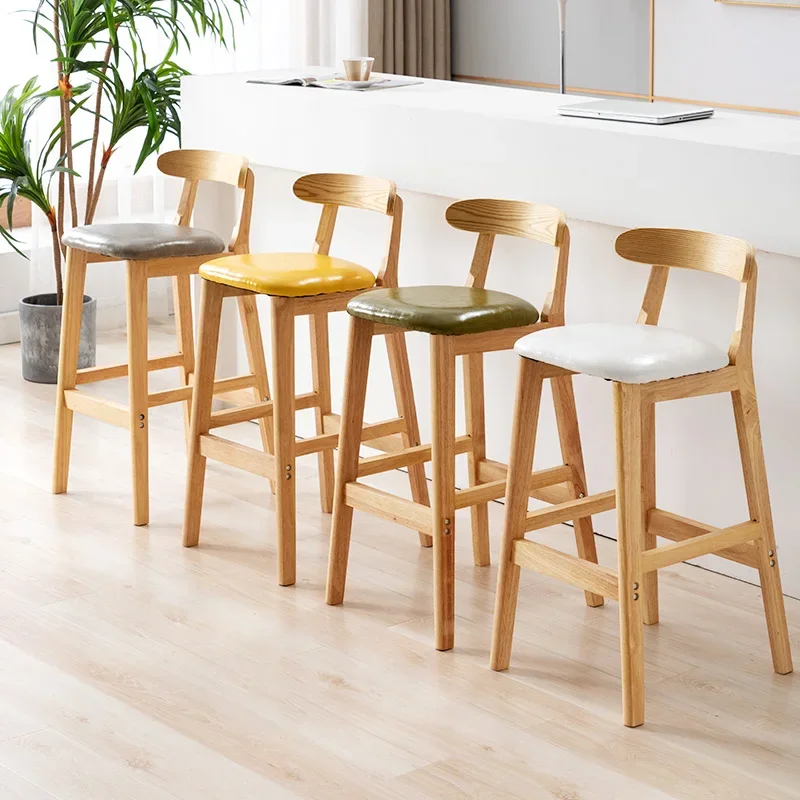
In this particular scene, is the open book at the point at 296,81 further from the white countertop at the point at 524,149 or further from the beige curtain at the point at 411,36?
the beige curtain at the point at 411,36

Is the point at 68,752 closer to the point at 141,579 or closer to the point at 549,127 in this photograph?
the point at 141,579

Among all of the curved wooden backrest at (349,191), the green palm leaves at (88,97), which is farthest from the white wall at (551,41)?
the curved wooden backrest at (349,191)

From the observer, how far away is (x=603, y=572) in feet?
8.65

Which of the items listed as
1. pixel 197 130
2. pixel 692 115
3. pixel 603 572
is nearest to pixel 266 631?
pixel 603 572

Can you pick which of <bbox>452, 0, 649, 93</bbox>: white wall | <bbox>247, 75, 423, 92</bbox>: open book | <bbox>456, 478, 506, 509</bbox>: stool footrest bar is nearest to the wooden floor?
<bbox>456, 478, 506, 509</bbox>: stool footrest bar

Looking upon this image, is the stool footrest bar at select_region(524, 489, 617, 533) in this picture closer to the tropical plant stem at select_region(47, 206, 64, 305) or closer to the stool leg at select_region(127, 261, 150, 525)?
the stool leg at select_region(127, 261, 150, 525)

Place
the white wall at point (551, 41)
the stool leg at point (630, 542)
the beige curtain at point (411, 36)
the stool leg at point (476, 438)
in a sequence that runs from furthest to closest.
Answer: the beige curtain at point (411, 36)
the white wall at point (551, 41)
the stool leg at point (476, 438)
the stool leg at point (630, 542)

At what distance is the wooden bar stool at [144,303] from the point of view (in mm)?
3584

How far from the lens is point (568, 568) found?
2.68m

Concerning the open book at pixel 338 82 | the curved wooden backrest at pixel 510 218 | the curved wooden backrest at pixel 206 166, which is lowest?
the curved wooden backrest at pixel 510 218

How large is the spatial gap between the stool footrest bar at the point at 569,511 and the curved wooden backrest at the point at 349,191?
0.88 meters

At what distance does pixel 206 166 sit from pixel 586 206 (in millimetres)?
1132

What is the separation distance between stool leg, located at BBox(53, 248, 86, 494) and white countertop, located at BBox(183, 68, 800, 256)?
669mm

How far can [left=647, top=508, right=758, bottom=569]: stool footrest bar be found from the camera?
279 cm
